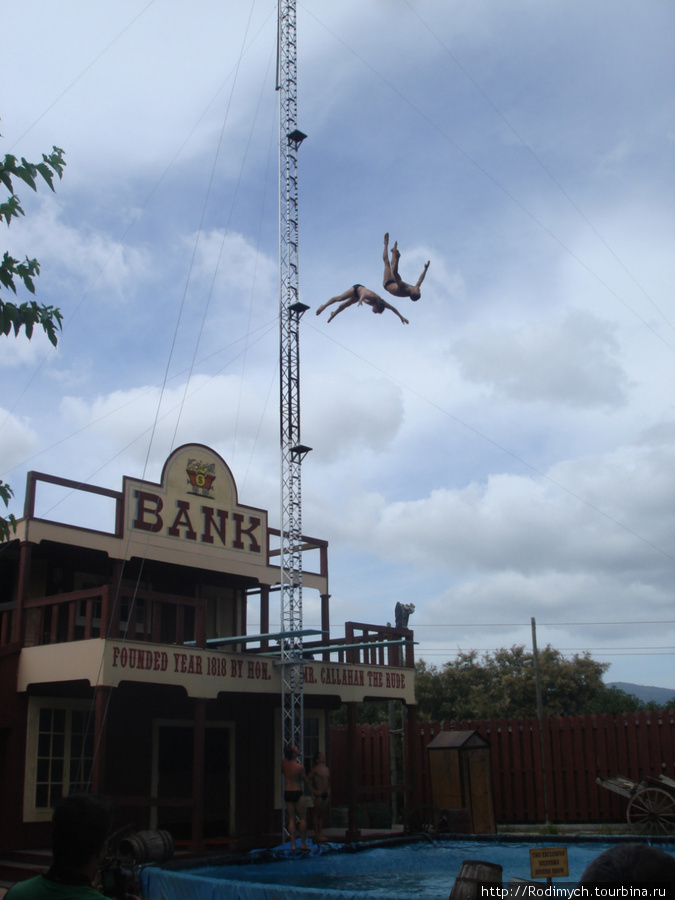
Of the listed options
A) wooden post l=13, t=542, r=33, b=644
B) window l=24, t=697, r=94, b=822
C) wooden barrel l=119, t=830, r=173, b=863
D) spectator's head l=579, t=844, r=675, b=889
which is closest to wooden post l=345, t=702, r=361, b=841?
window l=24, t=697, r=94, b=822

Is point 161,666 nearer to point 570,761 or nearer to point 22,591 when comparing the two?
point 22,591

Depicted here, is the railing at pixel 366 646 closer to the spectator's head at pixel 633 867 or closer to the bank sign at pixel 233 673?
the bank sign at pixel 233 673

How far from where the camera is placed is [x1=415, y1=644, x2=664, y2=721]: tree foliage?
42625 mm

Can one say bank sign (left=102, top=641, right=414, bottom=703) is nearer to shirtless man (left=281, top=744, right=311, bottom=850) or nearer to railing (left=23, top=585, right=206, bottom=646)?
railing (left=23, top=585, right=206, bottom=646)

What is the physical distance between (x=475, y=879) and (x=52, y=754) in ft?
36.0

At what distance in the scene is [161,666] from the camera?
15656 millimetres

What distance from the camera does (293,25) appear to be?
78.8ft

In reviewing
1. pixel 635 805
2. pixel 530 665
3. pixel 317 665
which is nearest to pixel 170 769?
pixel 317 665

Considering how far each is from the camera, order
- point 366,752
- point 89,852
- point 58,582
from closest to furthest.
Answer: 1. point 89,852
2. point 58,582
3. point 366,752

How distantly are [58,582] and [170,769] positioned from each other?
490cm

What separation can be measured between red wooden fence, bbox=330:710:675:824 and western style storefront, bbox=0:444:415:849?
2.39 m

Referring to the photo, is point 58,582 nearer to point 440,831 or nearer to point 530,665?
point 440,831

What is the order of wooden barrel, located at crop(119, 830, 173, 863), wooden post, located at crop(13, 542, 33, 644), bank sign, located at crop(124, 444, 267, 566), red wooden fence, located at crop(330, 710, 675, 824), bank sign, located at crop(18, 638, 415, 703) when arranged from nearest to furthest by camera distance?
wooden barrel, located at crop(119, 830, 173, 863) → bank sign, located at crop(18, 638, 415, 703) → wooden post, located at crop(13, 542, 33, 644) → bank sign, located at crop(124, 444, 267, 566) → red wooden fence, located at crop(330, 710, 675, 824)

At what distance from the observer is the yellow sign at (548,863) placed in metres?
7.09
